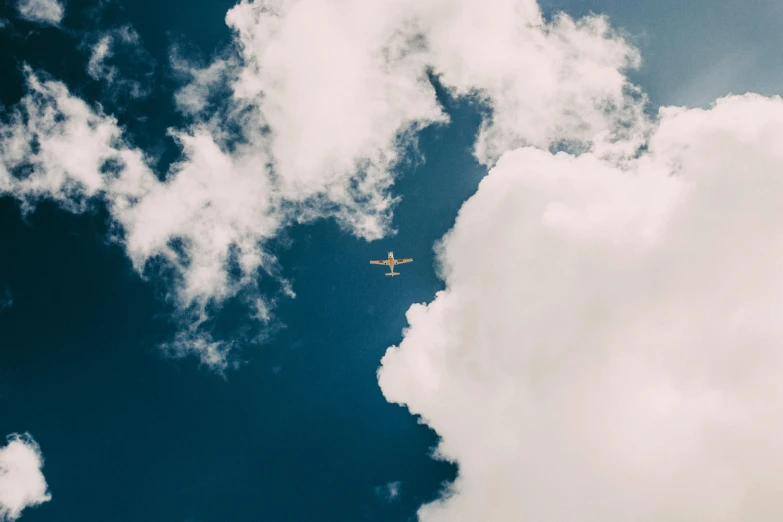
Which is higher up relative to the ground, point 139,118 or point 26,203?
point 139,118

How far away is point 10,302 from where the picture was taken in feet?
319

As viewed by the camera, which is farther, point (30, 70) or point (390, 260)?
point (390, 260)

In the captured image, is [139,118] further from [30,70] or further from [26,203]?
[26,203]

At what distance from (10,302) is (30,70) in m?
47.5

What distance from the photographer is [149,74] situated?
95.1 metres

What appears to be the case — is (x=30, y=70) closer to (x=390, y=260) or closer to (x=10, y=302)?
(x=10, y=302)

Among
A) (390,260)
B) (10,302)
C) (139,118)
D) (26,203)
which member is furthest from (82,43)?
(390,260)

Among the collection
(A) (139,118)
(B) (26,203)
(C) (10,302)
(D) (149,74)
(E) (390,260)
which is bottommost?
(C) (10,302)

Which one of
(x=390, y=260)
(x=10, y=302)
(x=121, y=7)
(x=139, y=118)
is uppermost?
(x=121, y=7)

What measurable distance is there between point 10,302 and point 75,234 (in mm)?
19509

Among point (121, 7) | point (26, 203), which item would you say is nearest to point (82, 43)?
point (121, 7)

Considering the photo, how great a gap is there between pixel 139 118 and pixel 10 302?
47.0 metres

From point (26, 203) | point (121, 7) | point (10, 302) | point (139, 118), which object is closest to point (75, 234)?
point (26, 203)

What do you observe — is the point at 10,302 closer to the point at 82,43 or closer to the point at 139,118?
the point at 139,118
